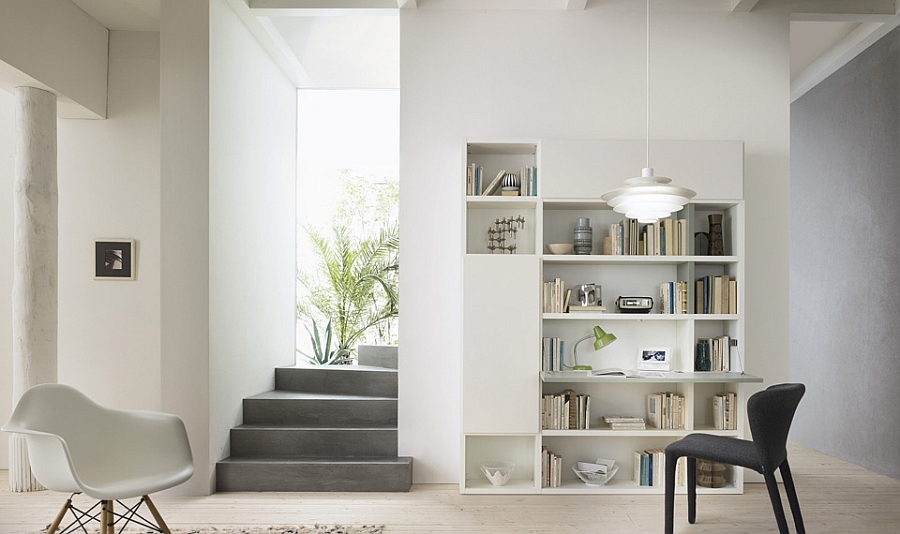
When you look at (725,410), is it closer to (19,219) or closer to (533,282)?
(533,282)

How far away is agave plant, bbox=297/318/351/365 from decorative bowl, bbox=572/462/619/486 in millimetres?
2641

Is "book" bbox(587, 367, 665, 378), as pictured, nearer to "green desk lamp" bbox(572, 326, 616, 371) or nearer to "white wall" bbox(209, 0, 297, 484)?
"green desk lamp" bbox(572, 326, 616, 371)

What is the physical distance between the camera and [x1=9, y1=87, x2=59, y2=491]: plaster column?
4.41 metres

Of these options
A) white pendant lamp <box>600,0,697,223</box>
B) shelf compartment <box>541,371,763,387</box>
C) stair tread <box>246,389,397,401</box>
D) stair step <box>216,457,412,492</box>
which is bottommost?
stair step <box>216,457,412,492</box>

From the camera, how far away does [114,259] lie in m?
5.11

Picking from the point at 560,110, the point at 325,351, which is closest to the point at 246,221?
the point at 325,351

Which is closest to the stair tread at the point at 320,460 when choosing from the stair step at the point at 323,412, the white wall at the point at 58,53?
the stair step at the point at 323,412

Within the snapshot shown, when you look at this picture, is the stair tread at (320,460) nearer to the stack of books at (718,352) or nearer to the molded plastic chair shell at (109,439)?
the molded plastic chair shell at (109,439)

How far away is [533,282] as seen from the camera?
4.38 m

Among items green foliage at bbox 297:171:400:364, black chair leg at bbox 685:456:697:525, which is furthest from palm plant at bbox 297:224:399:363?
black chair leg at bbox 685:456:697:525

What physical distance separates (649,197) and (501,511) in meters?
2.01

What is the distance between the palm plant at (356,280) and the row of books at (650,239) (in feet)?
8.63

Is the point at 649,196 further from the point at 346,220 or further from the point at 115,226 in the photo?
the point at 346,220

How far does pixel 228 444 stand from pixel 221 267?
1.18 m
